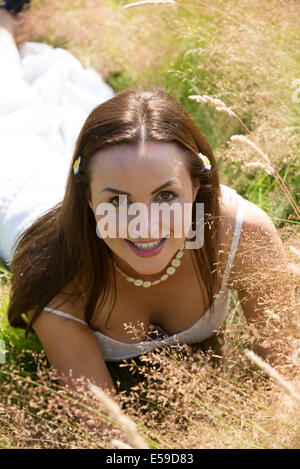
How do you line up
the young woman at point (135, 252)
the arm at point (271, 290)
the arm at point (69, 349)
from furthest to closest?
the arm at point (69, 349)
the young woman at point (135, 252)
the arm at point (271, 290)

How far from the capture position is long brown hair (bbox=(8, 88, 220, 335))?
1.65 meters

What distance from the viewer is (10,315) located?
2.08m

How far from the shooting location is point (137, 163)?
1.57 metres

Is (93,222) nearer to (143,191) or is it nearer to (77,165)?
(77,165)

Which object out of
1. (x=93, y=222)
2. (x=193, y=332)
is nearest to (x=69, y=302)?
(x=93, y=222)

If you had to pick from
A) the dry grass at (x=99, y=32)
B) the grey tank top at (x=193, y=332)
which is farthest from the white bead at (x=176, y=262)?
the dry grass at (x=99, y=32)

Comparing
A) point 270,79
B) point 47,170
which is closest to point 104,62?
point 47,170

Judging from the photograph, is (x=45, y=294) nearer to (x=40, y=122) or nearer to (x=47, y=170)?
(x=47, y=170)

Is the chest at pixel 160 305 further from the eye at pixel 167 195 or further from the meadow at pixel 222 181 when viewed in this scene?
the eye at pixel 167 195

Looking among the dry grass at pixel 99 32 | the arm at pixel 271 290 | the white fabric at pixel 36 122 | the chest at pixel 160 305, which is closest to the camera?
the arm at pixel 271 290

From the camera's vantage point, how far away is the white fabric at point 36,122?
8.95 feet

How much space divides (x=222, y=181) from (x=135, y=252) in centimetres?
131
